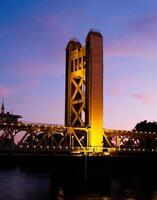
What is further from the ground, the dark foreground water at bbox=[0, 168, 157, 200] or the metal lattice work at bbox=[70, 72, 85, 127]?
the metal lattice work at bbox=[70, 72, 85, 127]

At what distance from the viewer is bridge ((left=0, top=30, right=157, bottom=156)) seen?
228 feet

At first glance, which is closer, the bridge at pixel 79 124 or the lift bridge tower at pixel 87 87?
the bridge at pixel 79 124

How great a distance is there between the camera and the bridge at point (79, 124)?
6962 cm

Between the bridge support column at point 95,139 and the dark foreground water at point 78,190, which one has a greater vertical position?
the bridge support column at point 95,139

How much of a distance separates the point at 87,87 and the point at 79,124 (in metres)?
7.69

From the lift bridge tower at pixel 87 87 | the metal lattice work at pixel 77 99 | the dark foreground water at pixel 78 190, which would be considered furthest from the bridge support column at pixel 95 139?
the dark foreground water at pixel 78 190

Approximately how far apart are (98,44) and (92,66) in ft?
12.5

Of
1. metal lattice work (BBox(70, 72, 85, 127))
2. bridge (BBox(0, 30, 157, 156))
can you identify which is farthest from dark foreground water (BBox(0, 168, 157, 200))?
metal lattice work (BBox(70, 72, 85, 127))

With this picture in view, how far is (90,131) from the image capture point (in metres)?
77.6

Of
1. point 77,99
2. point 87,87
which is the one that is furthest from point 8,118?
point 87,87

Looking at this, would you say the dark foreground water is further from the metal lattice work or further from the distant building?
the metal lattice work

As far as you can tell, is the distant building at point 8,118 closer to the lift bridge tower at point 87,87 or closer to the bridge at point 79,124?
the bridge at point 79,124

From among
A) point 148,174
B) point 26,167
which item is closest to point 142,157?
point 148,174

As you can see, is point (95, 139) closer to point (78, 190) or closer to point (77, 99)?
point (77, 99)
